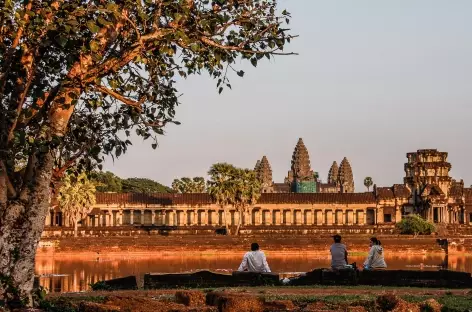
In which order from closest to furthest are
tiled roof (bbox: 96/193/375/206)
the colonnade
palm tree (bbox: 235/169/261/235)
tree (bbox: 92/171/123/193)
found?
1. palm tree (bbox: 235/169/261/235)
2. tiled roof (bbox: 96/193/375/206)
3. the colonnade
4. tree (bbox: 92/171/123/193)

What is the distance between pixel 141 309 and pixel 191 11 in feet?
14.4

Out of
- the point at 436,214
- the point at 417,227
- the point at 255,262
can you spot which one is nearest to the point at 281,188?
the point at 436,214

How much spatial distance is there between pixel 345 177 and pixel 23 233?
142m

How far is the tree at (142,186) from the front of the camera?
435 feet

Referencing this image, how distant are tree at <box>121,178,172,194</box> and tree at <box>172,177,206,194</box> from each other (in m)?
7.34

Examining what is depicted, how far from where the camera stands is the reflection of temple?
86500mm

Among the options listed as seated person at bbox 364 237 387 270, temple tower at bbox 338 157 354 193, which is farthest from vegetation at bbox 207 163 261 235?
temple tower at bbox 338 157 354 193

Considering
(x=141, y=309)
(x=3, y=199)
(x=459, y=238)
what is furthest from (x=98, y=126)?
(x=459, y=238)

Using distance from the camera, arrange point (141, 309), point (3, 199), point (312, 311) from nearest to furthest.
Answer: point (312, 311) → point (141, 309) → point (3, 199)

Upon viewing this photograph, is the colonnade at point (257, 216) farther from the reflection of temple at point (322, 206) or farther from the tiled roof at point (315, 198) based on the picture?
the tiled roof at point (315, 198)

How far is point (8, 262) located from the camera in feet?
42.1

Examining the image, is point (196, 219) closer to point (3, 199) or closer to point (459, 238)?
point (459, 238)

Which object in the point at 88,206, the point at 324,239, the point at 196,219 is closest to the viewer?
the point at 324,239

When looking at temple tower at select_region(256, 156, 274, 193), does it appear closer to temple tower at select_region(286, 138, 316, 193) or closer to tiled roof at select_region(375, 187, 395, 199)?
temple tower at select_region(286, 138, 316, 193)
